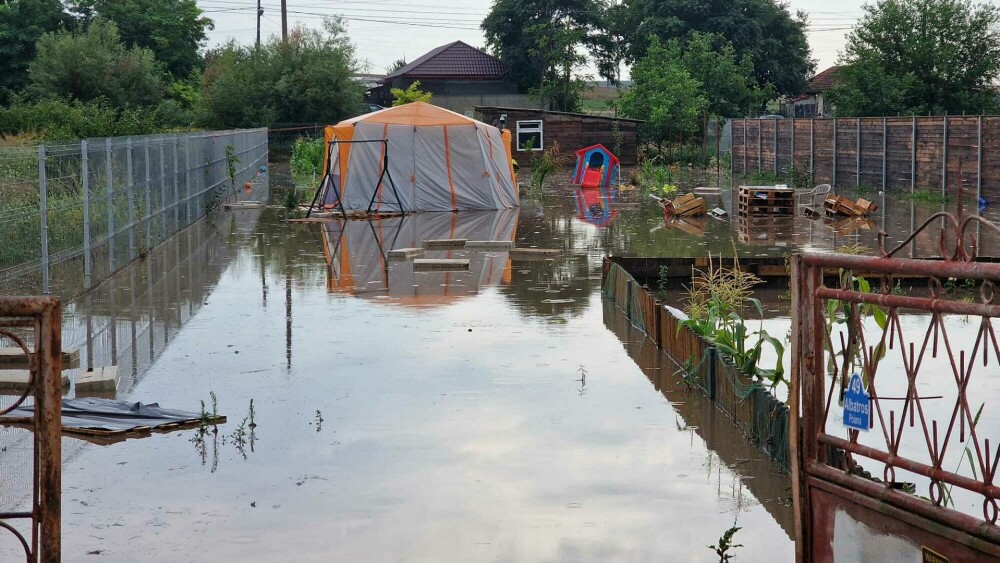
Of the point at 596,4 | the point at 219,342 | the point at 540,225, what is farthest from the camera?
the point at 596,4

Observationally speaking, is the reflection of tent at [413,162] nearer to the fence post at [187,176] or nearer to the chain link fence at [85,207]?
the fence post at [187,176]

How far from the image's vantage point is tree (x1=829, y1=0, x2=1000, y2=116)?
1820 inches

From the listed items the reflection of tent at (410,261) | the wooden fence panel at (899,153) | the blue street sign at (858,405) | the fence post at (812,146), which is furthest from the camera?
the fence post at (812,146)

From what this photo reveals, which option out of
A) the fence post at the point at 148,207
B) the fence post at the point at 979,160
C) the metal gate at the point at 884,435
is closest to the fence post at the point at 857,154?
the fence post at the point at 979,160

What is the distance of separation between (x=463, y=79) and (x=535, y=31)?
21.1ft

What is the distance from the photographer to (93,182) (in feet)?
51.4

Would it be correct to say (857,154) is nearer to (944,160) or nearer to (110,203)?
(944,160)

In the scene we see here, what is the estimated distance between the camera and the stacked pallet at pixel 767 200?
24.7 meters

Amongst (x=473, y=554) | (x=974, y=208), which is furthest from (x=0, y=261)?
(x=974, y=208)

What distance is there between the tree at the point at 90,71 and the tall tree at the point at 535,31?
25831 millimetres

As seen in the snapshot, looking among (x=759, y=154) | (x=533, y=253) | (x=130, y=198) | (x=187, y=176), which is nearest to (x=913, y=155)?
(x=759, y=154)

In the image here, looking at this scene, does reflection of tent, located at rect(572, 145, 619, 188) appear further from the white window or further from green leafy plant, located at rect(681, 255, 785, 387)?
green leafy plant, located at rect(681, 255, 785, 387)

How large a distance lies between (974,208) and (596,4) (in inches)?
1934

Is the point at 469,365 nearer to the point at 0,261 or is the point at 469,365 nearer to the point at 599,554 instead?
the point at 599,554
